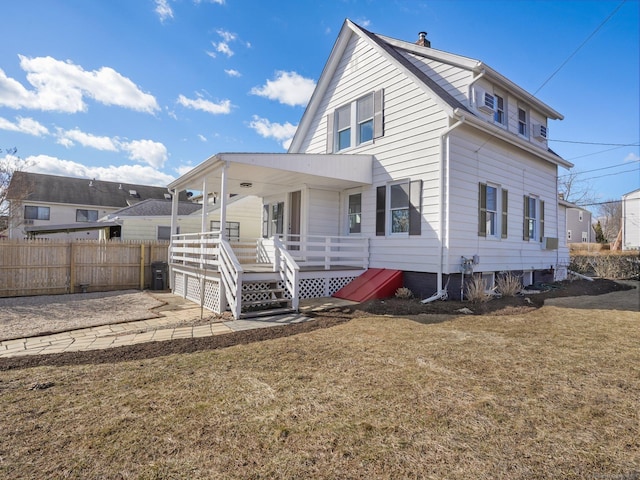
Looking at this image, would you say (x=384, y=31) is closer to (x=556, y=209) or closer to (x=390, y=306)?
(x=556, y=209)

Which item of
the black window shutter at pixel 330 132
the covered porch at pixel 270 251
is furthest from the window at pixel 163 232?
the black window shutter at pixel 330 132

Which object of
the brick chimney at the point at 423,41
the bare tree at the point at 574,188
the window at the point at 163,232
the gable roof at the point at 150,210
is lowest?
the window at the point at 163,232

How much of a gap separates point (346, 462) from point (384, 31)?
14745mm

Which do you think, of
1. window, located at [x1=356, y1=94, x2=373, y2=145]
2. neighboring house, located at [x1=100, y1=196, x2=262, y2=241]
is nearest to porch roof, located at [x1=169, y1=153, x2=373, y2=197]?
window, located at [x1=356, y1=94, x2=373, y2=145]

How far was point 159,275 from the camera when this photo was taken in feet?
41.0

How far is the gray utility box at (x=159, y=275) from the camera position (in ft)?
40.9

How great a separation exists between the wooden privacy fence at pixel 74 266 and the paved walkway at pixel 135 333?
5.55m

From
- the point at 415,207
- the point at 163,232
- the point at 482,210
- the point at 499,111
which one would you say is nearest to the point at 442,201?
the point at 415,207

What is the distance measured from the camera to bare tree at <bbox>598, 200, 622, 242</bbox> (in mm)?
47062

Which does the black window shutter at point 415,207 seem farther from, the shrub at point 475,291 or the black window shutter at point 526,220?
the black window shutter at point 526,220

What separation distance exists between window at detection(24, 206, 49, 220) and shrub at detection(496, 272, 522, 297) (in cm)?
3486

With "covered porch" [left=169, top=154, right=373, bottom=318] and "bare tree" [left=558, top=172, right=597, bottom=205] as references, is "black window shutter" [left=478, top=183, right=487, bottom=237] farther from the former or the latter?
"bare tree" [left=558, top=172, right=597, bottom=205]

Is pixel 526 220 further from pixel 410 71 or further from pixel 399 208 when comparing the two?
pixel 410 71

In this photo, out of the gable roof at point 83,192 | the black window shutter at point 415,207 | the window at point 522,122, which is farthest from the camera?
the gable roof at point 83,192
